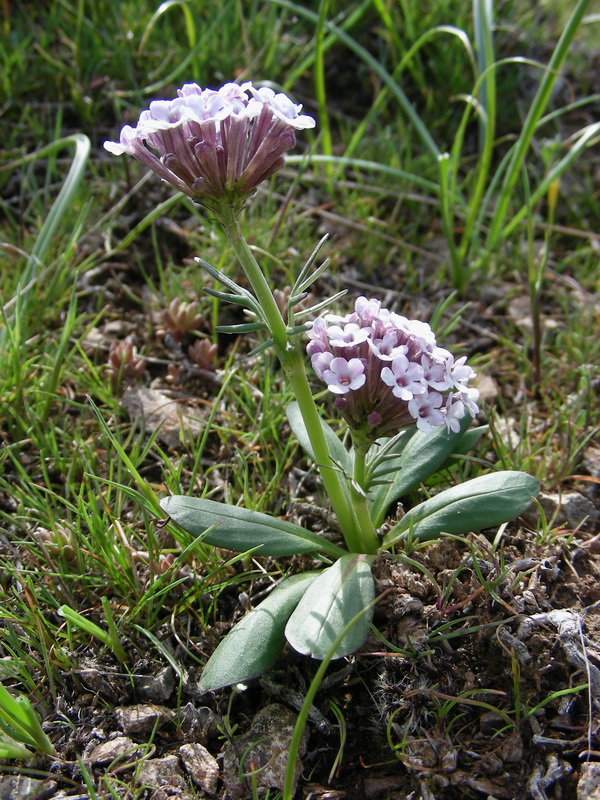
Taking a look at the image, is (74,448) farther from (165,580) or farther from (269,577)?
(269,577)

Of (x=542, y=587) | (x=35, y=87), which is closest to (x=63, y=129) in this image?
(x=35, y=87)

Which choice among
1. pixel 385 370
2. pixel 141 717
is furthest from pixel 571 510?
pixel 141 717

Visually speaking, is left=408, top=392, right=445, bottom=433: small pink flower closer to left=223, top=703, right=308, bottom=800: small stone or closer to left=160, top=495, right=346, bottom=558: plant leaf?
left=160, top=495, right=346, bottom=558: plant leaf

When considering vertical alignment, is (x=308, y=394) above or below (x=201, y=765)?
above


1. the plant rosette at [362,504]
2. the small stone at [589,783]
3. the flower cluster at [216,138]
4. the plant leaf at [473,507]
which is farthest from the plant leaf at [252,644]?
the flower cluster at [216,138]

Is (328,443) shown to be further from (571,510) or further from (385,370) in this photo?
(571,510)
